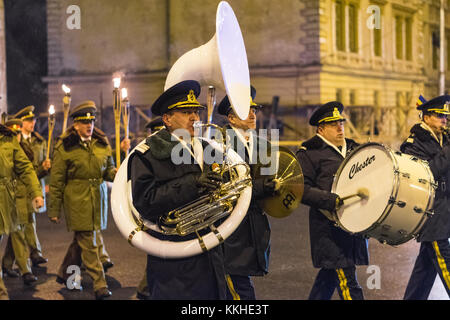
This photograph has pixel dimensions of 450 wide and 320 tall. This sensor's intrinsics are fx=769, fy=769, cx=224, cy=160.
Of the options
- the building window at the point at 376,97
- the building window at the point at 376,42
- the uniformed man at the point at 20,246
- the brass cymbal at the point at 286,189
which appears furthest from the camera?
the building window at the point at 376,42

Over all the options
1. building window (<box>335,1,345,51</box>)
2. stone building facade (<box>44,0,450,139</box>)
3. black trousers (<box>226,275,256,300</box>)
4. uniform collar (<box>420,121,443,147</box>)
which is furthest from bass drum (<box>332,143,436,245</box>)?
building window (<box>335,1,345,51</box>)

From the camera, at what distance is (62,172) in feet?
26.1

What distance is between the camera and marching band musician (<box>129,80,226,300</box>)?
4.41 meters

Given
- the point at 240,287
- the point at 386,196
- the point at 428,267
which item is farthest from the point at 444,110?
the point at 240,287

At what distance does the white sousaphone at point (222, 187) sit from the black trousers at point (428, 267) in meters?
2.53

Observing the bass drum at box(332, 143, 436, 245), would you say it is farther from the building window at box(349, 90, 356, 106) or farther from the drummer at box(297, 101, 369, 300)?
the building window at box(349, 90, 356, 106)

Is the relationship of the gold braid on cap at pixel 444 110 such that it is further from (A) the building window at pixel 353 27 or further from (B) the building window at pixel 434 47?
(B) the building window at pixel 434 47

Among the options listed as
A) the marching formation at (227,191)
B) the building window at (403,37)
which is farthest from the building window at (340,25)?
the marching formation at (227,191)

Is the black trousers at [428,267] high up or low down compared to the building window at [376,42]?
down

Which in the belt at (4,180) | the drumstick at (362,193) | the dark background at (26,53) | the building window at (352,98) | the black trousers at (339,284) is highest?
the dark background at (26,53)

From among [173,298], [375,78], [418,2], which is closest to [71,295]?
[173,298]

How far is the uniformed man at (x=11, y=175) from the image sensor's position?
7293 millimetres

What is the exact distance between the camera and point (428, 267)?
6547mm
